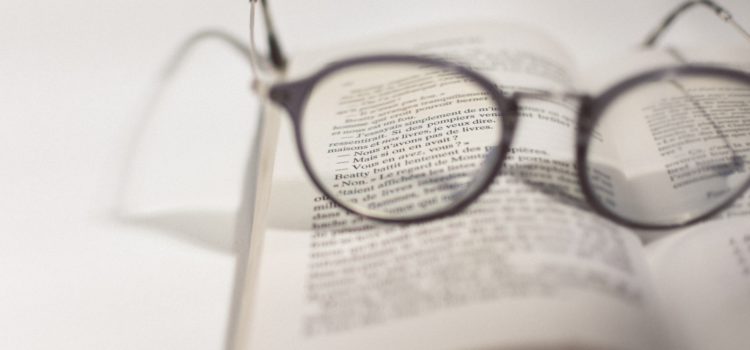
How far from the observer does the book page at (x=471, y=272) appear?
1.16ft

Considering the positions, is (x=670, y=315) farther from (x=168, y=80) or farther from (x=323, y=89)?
(x=168, y=80)

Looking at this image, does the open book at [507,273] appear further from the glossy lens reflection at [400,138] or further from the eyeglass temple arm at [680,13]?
the eyeglass temple arm at [680,13]

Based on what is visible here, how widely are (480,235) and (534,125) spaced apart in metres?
0.12

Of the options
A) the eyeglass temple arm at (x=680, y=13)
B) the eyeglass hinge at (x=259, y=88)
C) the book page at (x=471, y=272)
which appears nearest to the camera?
the book page at (x=471, y=272)

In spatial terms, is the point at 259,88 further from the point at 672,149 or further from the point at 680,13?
the point at 680,13

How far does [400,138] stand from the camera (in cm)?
47

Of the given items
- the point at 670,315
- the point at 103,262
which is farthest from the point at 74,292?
the point at 670,315

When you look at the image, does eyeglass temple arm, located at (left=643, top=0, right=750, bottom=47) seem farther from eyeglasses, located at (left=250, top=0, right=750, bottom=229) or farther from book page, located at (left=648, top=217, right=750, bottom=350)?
book page, located at (left=648, top=217, right=750, bottom=350)

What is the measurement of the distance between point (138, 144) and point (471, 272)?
332 mm

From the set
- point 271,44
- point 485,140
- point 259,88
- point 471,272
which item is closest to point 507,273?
point 471,272

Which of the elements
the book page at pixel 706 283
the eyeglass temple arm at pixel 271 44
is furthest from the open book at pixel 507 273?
the eyeglass temple arm at pixel 271 44

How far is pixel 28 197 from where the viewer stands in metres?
0.49

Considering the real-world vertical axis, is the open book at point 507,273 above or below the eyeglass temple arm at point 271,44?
below

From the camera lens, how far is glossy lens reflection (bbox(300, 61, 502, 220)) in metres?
0.43
